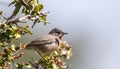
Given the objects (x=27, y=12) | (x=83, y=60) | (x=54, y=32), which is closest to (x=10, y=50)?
(x=27, y=12)

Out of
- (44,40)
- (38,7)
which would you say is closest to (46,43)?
(44,40)

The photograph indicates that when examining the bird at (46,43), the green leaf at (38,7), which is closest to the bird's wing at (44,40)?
the bird at (46,43)

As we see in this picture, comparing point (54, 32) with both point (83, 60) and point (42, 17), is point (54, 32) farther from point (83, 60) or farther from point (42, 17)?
point (83, 60)

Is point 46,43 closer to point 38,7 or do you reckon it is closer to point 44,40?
point 44,40

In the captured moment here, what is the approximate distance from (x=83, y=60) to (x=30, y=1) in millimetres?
15965

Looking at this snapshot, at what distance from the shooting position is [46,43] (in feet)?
39.9

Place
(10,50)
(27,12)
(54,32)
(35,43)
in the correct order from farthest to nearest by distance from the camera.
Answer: (54,32)
(35,43)
(27,12)
(10,50)

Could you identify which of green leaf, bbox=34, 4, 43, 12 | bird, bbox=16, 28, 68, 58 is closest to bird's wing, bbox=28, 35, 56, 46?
bird, bbox=16, 28, 68, 58

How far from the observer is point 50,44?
471 inches

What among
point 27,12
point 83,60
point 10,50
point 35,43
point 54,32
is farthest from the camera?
point 83,60

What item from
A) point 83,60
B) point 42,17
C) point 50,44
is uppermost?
point 42,17

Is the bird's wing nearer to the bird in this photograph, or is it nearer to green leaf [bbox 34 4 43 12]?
the bird

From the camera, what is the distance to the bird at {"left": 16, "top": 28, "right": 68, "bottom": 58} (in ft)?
37.1

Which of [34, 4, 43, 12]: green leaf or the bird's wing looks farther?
the bird's wing
